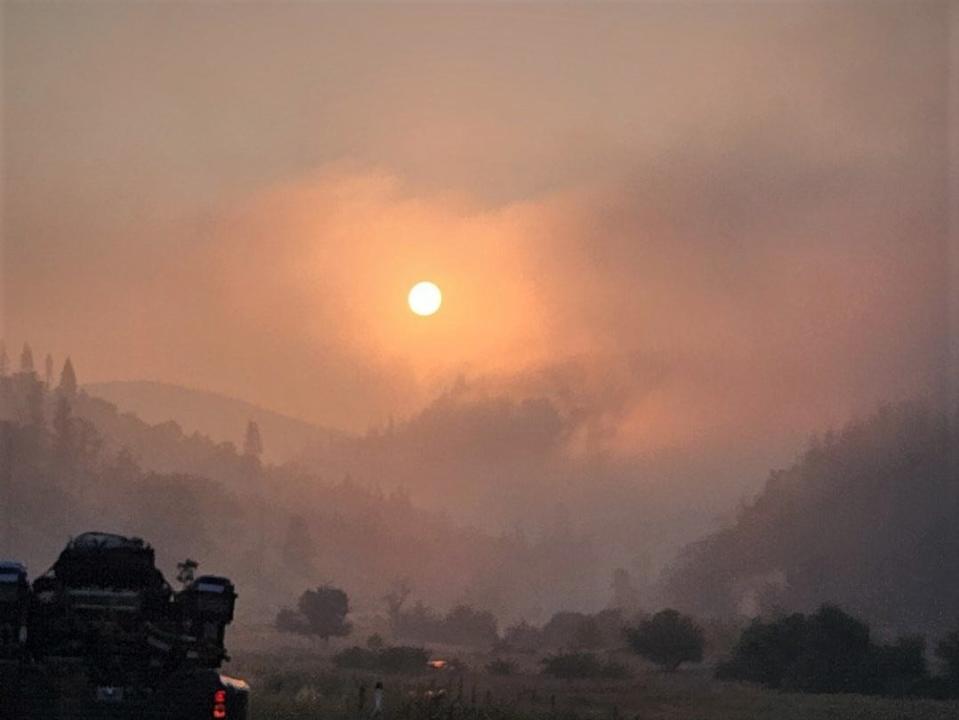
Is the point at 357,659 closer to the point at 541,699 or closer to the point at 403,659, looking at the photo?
the point at 403,659

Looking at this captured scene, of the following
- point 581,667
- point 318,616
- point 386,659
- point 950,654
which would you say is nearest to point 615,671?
point 581,667

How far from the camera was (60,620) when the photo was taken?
22578 mm

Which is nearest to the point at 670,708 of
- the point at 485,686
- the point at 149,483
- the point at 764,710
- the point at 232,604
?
the point at 764,710

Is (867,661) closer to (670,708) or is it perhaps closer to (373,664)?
(670,708)

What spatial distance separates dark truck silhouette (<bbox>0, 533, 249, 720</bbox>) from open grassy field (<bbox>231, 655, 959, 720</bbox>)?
1204 centimetres

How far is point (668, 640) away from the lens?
93688 mm

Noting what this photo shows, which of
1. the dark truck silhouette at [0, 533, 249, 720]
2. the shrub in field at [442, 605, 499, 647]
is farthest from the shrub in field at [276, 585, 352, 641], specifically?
the dark truck silhouette at [0, 533, 249, 720]

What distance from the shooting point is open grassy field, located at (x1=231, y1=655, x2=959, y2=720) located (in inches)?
1517

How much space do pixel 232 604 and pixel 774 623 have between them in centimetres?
6456

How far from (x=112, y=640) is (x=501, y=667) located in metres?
72.4

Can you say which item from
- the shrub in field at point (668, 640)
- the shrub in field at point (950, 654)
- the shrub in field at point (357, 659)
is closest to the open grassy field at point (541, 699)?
the shrub in field at point (357, 659)

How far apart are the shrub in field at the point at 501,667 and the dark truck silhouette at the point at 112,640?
66.8 metres

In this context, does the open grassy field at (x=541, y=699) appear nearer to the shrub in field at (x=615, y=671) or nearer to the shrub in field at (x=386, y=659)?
the shrub in field at (x=615, y=671)

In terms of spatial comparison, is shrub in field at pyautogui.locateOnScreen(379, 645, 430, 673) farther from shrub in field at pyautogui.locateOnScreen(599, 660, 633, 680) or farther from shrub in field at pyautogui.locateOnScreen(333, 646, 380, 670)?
shrub in field at pyautogui.locateOnScreen(599, 660, 633, 680)
